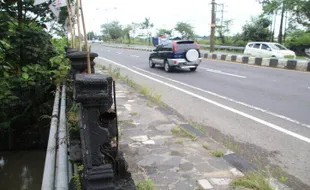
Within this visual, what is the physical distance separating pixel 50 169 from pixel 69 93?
2.38 metres

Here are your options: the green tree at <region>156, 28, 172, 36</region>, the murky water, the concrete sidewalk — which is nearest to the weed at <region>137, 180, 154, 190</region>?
the concrete sidewalk

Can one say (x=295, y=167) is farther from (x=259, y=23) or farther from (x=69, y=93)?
(x=259, y=23)

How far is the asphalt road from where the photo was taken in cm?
390

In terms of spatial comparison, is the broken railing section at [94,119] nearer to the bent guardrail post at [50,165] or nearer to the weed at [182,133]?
the bent guardrail post at [50,165]

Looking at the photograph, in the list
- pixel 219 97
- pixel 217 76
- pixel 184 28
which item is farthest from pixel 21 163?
pixel 184 28

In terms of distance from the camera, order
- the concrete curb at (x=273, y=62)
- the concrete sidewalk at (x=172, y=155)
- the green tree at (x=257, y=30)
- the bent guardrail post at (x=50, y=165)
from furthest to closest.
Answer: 1. the green tree at (x=257, y=30)
2. the concrete curb at (x=273, y=62)
3. the concrete sidewalk at (x=172, y=155)
4. the bent guardrail post at (x=50, y=165)

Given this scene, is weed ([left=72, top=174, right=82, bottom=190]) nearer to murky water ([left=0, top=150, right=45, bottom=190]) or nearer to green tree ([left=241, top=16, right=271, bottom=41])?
murky water ([left=0, top=150, right=45, bottom=190])

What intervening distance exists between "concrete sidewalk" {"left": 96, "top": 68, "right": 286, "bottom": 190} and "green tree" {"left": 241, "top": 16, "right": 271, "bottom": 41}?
1076 inches

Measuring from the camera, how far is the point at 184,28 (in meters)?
50.0

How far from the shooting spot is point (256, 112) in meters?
6.00

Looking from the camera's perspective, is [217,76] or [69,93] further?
[217,76]

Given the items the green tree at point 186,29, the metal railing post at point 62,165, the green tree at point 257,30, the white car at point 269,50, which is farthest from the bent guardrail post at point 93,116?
the green tree at point 186,29

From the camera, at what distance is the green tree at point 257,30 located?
29.5 meters

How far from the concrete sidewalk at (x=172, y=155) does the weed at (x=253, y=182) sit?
Answer: 0.30 feet
